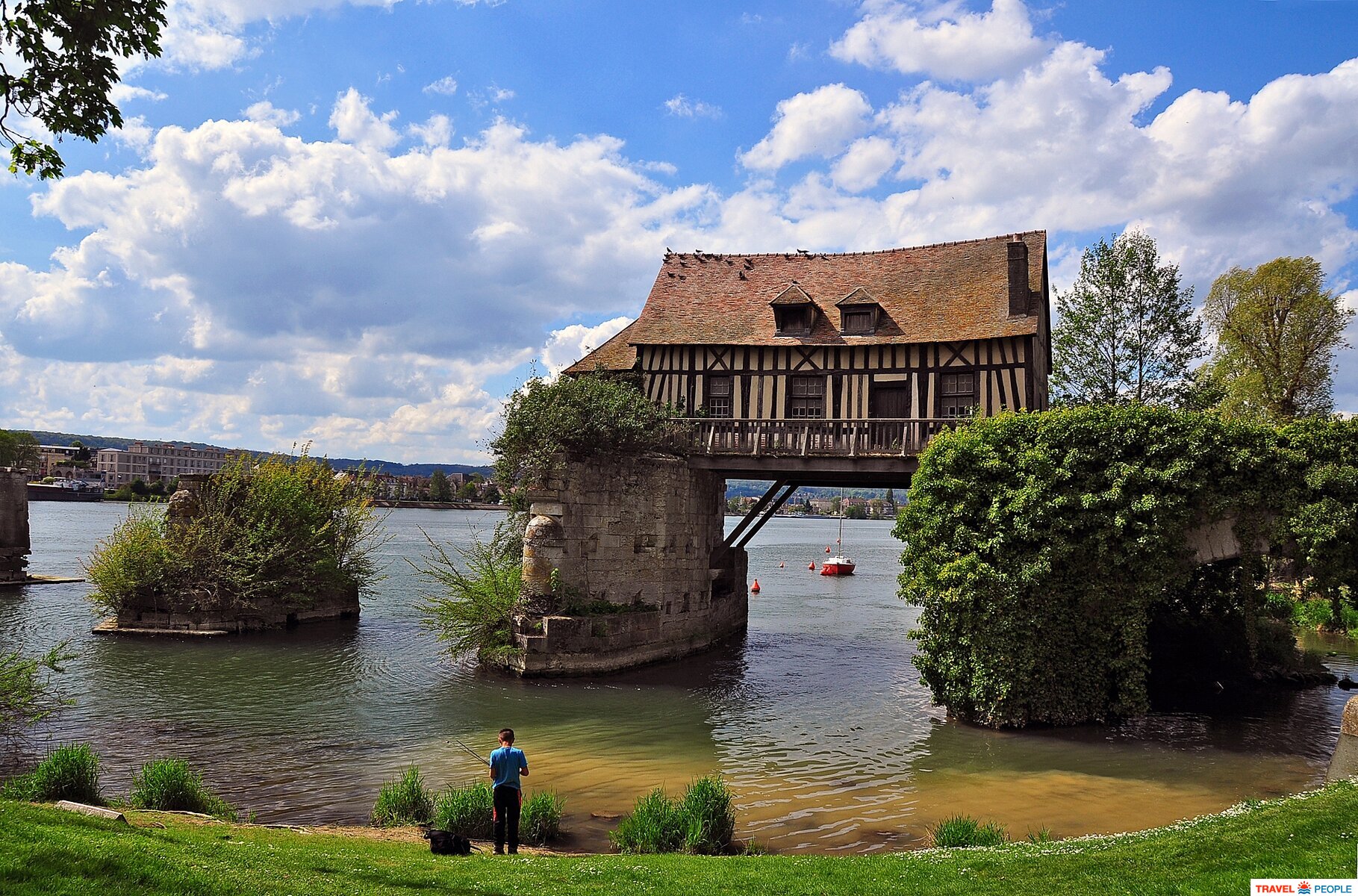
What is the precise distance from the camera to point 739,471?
66.9ft

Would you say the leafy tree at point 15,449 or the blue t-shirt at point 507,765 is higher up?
the leafy tree at point 15,449

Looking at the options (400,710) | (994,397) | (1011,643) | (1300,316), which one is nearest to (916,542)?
(1011,643)

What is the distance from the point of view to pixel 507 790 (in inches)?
330

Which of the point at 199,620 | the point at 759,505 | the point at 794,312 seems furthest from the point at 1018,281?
the point at 199,620

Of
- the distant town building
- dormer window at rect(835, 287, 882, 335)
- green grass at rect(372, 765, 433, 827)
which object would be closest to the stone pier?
green grass at rect(372, 765, 433, 827)

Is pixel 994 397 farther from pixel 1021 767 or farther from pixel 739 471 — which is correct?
pixel 1021 767

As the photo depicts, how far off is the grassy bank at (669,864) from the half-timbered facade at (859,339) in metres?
A: 12.7

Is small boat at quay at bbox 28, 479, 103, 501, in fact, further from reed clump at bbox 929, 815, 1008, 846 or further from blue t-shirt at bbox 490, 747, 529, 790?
reed clump at bbox 929, 815, 1008, 846

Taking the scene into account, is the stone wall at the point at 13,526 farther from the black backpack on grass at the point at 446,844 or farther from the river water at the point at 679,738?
the black backpack on grass at the point at 446,844

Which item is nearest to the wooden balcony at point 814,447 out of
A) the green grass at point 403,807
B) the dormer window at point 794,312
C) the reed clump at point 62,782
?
the dormer window at point 794,312

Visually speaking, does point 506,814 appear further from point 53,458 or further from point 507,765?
point 53,458

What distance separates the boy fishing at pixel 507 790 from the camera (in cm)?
830

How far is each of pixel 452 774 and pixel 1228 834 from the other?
29.5 feet

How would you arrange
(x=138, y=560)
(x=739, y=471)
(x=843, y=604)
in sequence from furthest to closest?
(x=843, y=604), (x=138, y=560), (x=739, y=471)
